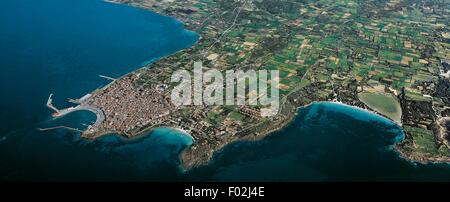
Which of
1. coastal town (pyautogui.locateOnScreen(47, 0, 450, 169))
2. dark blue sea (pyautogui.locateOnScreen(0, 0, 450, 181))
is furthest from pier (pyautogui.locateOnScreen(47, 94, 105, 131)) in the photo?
dark blue sea (pyautogui.locateOnScreen(0, 0, 450, 181))

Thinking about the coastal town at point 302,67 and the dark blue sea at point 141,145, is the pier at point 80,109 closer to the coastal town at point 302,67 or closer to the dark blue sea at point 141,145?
the coastal town at point 302,67

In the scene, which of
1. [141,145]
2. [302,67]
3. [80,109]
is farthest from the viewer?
[302,67]

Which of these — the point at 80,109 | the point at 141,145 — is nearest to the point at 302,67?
the point at 141,145

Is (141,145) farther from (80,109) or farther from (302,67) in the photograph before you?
(302,67)

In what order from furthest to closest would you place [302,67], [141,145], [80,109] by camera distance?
[302,67] → [80,109] → [141,145]

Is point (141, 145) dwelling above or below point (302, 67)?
below
